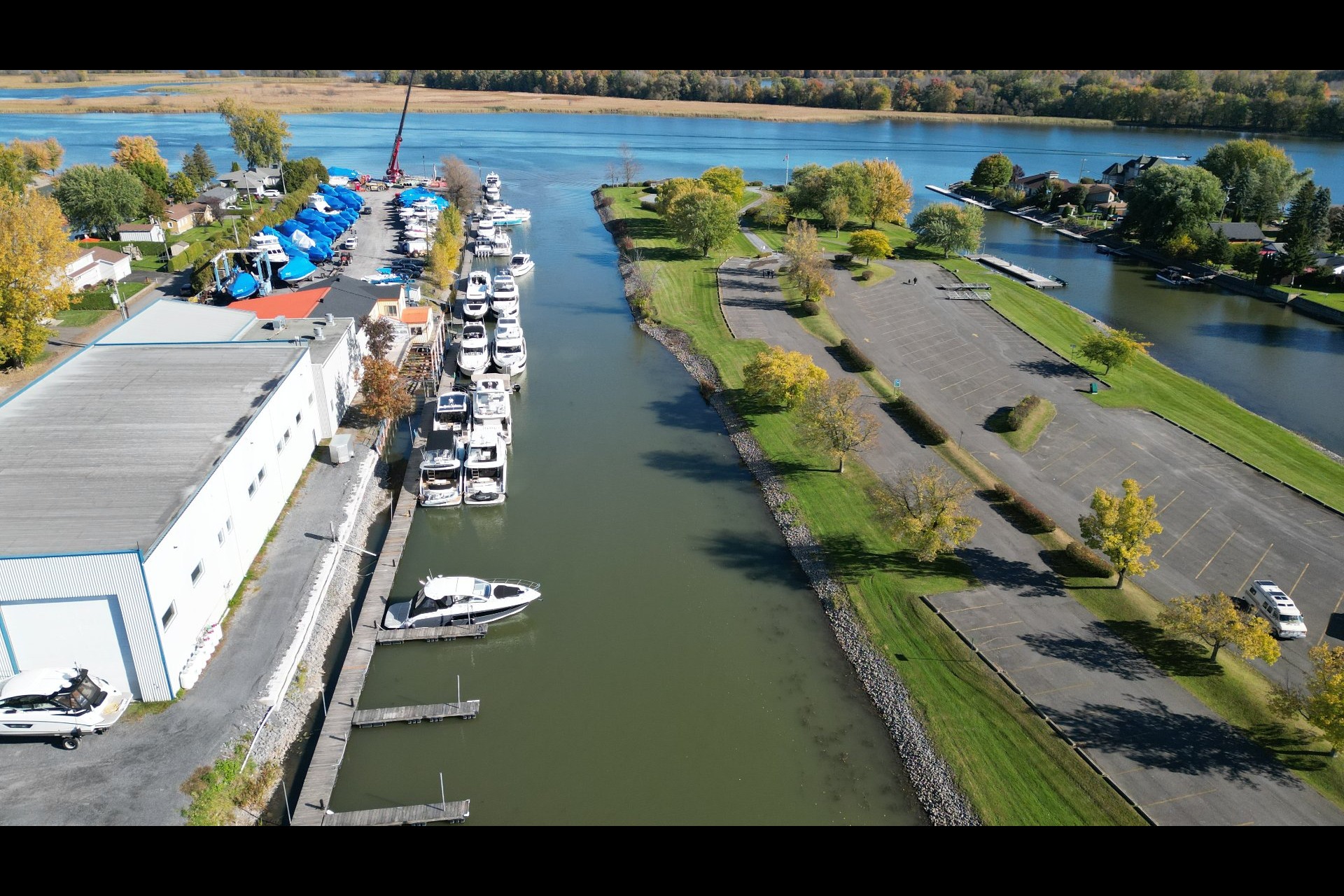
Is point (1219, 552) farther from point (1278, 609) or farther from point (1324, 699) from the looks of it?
point (1324, 699)

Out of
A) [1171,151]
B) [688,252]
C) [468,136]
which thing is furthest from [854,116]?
[688,252]

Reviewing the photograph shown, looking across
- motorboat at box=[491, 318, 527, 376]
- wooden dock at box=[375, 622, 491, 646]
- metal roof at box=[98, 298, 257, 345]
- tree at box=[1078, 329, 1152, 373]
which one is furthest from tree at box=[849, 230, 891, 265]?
wooden dock at box=[375, 622, 491, 646]

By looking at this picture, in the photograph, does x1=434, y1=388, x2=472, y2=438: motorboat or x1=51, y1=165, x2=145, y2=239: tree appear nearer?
x1=434, y1=388, x2=472, y2=438: motorboat

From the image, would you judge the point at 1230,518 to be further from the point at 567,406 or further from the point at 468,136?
the point at 468,136

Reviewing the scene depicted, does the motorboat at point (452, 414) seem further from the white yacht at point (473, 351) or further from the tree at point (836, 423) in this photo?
the tree at point (836, 423)

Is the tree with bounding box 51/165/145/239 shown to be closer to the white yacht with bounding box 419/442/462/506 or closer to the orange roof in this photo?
the orange roof

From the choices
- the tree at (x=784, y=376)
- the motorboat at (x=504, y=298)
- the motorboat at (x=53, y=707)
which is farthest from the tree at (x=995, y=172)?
the motorboat at (x=53, y=707)
